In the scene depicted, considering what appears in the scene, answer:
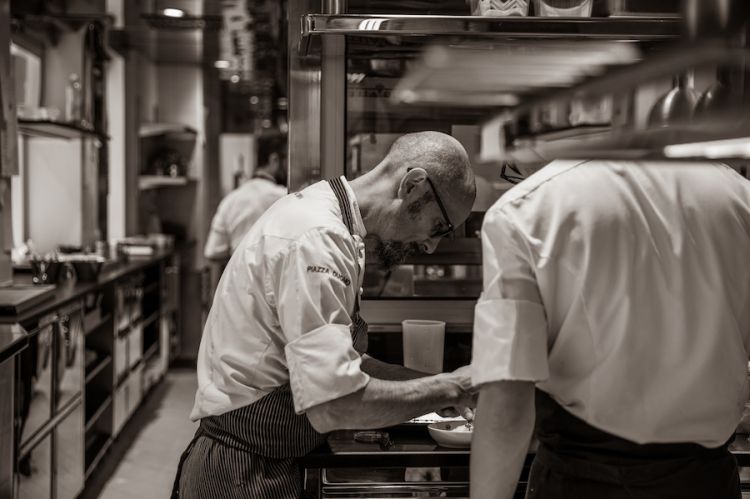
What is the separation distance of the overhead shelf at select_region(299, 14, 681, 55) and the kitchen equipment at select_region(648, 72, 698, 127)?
0.90 meters

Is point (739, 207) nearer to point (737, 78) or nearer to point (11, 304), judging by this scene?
point (737, 78)

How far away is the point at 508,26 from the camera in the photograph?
6.50 ft

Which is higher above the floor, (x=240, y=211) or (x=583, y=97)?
(x=583, y=97)

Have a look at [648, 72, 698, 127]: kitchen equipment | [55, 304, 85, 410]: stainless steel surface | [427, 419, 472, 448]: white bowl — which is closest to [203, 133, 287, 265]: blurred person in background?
[55, 304, 85, 410]: stainless steel surface

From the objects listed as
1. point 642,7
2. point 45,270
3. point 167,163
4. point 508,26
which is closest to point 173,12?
point 167,163

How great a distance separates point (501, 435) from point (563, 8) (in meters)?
1.20

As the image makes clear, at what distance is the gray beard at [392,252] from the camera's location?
1.90m

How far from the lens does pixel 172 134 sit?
7.65 metres

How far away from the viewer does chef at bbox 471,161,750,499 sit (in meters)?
1.34

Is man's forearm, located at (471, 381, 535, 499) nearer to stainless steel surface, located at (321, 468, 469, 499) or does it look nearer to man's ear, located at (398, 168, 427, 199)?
stainless steel surface, located at (321, 468, 469, 499)

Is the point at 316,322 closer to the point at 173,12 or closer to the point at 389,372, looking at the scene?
the point at 389,372

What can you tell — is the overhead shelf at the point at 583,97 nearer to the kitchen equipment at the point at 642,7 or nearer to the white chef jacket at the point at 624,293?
the white chef jacket at the point at 624,293

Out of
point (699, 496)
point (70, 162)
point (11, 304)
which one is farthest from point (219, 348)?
point (70, 162)

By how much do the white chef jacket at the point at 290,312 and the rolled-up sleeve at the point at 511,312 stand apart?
32 centimetres
